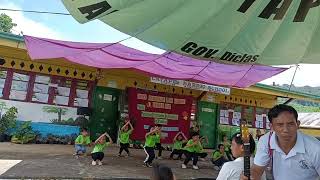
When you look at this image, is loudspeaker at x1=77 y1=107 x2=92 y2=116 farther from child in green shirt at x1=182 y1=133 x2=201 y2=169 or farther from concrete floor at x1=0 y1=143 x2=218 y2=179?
child in green shirt at x1=182 y1=133 x2=201 y2=169

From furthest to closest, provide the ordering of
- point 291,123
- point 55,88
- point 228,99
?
point 228,99
point 55,88
point 291,123

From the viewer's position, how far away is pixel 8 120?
1460 cm

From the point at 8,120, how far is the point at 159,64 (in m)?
6.76

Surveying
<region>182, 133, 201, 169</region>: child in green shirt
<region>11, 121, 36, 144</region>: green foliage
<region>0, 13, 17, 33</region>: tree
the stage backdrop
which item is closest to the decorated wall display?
the stage backdrop

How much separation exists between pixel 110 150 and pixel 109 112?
92.1 inches

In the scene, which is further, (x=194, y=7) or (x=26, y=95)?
(x=26, y=95)

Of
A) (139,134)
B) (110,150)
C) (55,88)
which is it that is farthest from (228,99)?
(55,88)

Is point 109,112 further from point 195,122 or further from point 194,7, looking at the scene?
point 194,7

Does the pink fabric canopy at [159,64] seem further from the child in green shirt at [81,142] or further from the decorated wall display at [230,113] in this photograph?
the decorated wall display at [230,113]

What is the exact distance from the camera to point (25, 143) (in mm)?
14625

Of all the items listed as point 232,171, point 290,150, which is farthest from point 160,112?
point 290,150

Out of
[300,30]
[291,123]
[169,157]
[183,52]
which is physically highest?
[300,30]

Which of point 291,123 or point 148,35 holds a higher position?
point 148,35

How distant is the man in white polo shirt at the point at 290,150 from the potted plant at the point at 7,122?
13074 millimetres
